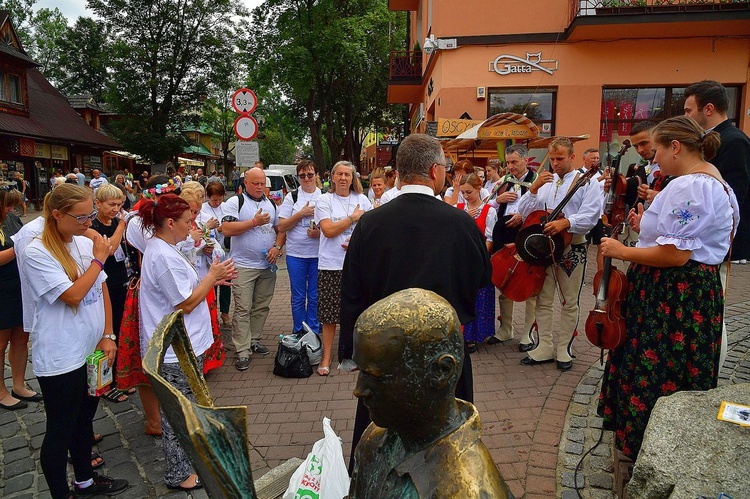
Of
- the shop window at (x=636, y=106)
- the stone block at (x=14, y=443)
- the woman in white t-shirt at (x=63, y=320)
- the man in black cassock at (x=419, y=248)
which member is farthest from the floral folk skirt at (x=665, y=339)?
the shop window at (x=636, y=106)

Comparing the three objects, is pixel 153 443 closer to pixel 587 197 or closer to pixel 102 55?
pixel 587 197

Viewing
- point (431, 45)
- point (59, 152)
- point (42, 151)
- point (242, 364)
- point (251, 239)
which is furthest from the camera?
point (59, 152)

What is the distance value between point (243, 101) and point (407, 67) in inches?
539

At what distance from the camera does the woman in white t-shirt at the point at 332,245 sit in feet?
17.2

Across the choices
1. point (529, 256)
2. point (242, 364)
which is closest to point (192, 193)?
point (242, 364)

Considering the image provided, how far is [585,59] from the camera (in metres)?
13.2

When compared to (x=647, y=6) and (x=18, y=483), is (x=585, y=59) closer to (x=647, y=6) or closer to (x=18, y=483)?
(x=647, y=6)

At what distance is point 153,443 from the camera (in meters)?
3.91

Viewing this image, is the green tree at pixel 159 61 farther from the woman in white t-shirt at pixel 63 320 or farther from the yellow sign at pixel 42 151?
the woman in white t-shirt at pixel 63 320

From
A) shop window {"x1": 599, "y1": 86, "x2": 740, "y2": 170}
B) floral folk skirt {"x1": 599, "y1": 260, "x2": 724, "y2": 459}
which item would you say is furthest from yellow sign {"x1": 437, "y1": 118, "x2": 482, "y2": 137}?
floral folk skirt {"x1": 599, "y1": 260, "x2": 724, "y2": 459}

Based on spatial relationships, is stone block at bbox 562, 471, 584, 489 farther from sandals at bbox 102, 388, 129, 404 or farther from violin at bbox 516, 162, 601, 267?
sandals at bbox 102, 388, 129, 404

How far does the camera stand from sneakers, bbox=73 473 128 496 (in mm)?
3207

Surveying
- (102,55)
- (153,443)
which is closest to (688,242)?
(153,443)

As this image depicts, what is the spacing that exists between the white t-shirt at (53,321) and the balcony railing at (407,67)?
18.9m
